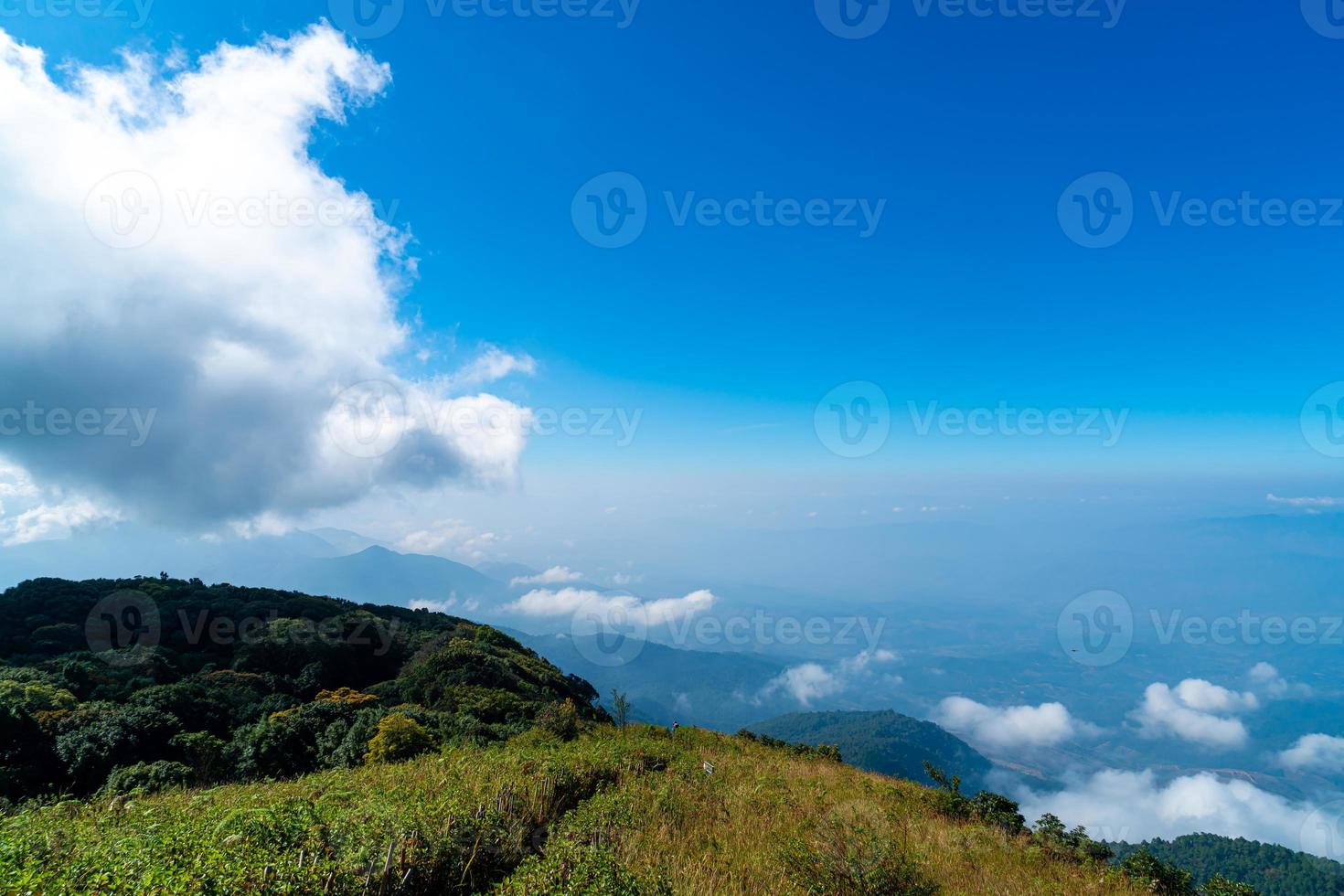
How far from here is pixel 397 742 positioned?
1109 cm

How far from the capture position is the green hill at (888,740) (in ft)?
347

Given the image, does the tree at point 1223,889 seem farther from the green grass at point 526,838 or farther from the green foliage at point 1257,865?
the green foliage at point 1257,865

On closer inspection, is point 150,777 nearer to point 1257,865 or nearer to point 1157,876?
point 1157,876

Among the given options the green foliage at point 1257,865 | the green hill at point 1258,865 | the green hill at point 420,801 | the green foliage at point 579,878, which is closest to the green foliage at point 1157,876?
the green hill at point 420,801

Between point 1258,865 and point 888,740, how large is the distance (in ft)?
228

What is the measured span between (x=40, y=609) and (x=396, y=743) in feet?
81.2

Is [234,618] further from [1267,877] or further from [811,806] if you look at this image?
[1267,877]

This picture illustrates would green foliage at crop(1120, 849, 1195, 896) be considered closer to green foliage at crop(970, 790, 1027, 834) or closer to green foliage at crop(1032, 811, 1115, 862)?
green foliage at crop(1032, 811, 1115, 862)

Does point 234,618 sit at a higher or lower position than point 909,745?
higher

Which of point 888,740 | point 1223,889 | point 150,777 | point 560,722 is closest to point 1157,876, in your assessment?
point 1223,889

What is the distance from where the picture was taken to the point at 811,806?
8773 millimetres

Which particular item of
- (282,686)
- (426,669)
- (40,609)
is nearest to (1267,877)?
(426,669)

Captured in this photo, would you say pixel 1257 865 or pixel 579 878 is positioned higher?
pixel 579 878

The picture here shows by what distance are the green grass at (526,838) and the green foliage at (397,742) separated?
4.63 feet
